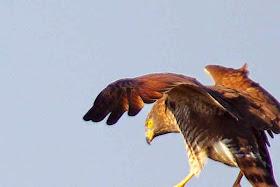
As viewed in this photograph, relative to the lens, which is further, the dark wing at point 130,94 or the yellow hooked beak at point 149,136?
the yellow hooked beak at point 149,136

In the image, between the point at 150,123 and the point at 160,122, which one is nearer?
the point at 160,122

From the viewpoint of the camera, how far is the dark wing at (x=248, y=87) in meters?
18.5

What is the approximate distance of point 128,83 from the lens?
17031 millimetres

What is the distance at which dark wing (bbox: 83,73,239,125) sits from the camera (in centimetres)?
1681

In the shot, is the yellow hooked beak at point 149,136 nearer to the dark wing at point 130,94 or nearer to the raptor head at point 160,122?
the raptor head at point 160,122

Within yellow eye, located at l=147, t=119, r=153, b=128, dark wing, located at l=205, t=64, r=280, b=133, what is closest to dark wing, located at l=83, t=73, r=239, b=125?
dark wing, located at l=205, t=64, r=280, b=133

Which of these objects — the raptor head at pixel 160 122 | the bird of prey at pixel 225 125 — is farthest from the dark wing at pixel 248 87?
the raptor head at pixel 160 122

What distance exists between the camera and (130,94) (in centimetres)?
1700

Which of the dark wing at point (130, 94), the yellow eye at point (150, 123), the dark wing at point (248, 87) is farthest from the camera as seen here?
the yellow eye at point (150, 123)

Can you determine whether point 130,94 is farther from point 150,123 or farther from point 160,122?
point 150,123

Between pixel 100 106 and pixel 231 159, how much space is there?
2.13 meters

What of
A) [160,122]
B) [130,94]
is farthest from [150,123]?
[130,94]

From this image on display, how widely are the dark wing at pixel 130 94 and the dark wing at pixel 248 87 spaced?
1.46m

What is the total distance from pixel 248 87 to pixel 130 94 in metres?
2.88
